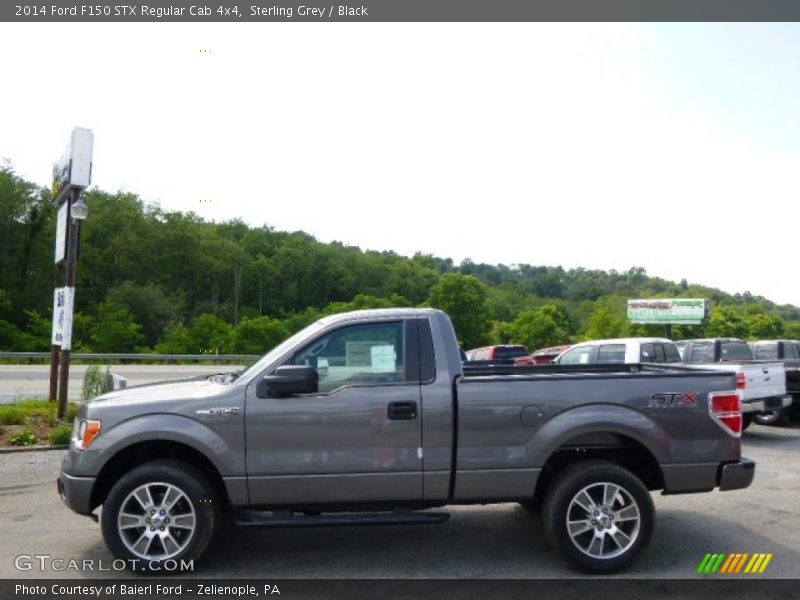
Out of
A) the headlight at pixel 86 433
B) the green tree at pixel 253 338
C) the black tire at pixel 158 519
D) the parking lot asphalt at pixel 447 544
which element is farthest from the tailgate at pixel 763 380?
the green tree at pixel 253 338

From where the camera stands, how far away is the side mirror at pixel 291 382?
5.28m

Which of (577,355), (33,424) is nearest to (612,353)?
(577,355)

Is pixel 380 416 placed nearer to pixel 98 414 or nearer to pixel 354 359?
pixel 354 359

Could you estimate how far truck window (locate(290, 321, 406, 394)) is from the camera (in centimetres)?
556

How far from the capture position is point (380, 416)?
5.39 meters

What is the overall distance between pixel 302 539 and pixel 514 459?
7.00ft

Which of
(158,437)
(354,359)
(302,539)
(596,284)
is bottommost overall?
(302,539)

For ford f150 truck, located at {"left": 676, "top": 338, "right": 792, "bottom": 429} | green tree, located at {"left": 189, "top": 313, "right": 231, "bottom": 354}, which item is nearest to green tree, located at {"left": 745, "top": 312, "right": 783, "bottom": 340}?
green tree, located at {"left": 189, "top": 313, "right": 231, "bottom": 354}

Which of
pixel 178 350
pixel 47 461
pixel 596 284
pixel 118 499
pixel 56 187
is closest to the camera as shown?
pixel 118 499

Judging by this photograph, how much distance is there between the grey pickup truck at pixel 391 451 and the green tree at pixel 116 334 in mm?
42117

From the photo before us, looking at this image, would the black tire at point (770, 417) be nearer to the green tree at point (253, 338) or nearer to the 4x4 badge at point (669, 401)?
the 4x4 badge at point (669, 401)

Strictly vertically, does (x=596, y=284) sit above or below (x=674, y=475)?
above

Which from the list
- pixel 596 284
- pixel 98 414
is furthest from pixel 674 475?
pixel 596 284

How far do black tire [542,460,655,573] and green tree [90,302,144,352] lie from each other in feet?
142
